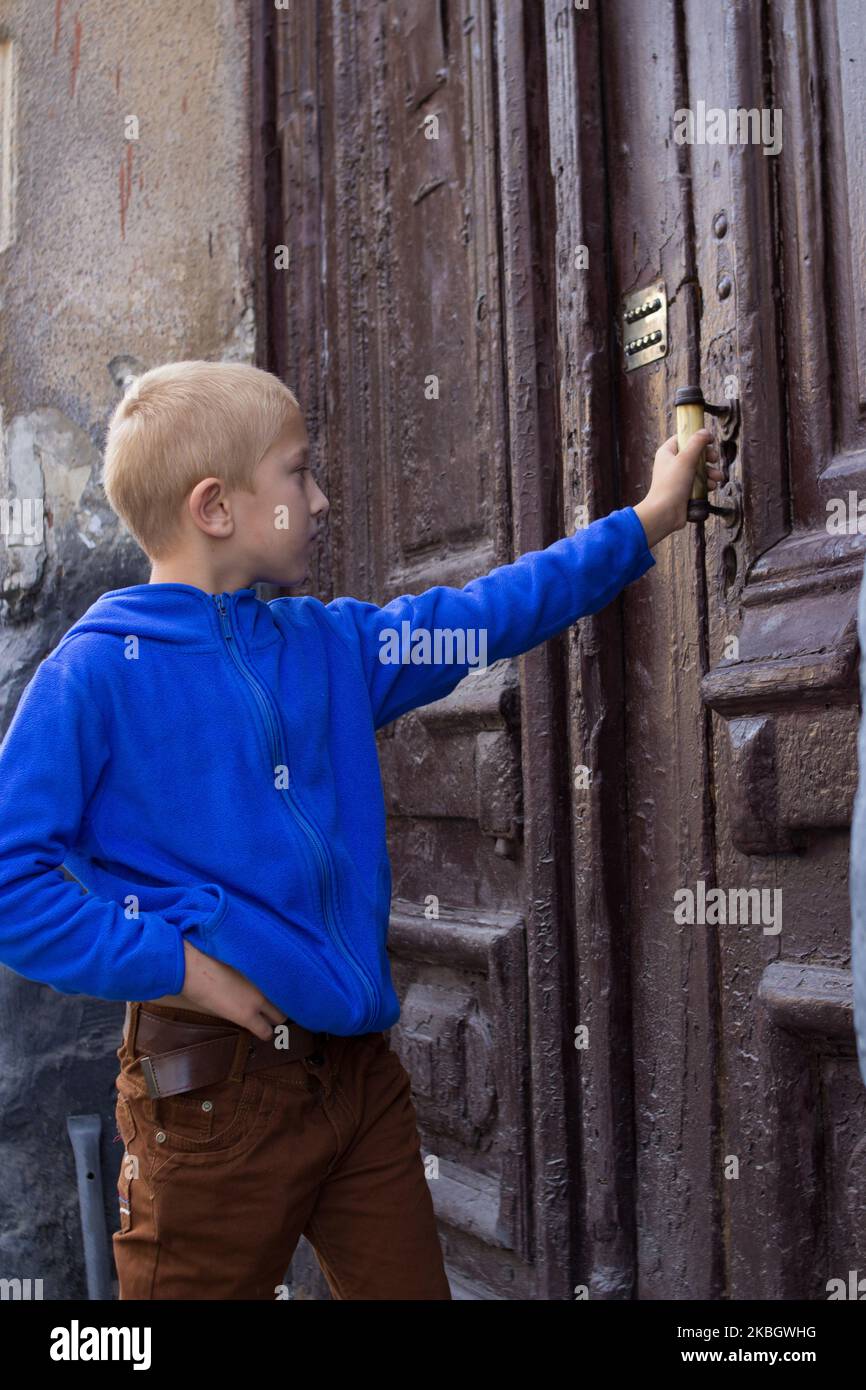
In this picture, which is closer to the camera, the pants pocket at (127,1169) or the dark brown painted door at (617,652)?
the pants pocket at (127,1169)

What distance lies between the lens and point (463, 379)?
2.25 m

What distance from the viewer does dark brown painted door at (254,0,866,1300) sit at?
5.21 feet

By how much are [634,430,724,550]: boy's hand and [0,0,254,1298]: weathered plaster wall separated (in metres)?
1.28

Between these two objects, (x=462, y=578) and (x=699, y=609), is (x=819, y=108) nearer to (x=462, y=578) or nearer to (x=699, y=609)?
(x=699, y=609)

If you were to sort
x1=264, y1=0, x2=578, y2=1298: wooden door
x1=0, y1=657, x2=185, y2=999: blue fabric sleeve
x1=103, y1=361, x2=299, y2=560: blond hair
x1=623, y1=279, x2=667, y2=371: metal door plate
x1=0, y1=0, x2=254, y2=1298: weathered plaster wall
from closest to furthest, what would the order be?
x1=0, y1=657, x2=185, y2=999: blue fabric sleeve, x1=103, y1=361, x2=299, y2=560: blond hair, x1=623, y1=279, x2=667, y2=371: metal door plate, x1=264, y1=0, x2=578, y2=1298: wooden door, x1=0, y1=0, x2=254, y2=1298: weathered plaster wall

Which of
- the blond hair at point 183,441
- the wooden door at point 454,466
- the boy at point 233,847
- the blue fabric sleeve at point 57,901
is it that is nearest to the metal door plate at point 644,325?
the wooden door at point 454,466

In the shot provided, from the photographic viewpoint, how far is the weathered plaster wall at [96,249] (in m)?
2.70

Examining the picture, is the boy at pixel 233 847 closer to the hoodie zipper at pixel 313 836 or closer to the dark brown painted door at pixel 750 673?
the hoodie zipper at pixel 313 836

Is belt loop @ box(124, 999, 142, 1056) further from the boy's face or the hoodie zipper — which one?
the boy's face

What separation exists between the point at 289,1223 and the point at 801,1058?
60 cm

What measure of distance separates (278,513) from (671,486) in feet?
1.51

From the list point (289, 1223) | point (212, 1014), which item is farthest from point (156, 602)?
point (289, 1223)

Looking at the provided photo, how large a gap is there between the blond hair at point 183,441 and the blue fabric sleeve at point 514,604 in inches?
9.0

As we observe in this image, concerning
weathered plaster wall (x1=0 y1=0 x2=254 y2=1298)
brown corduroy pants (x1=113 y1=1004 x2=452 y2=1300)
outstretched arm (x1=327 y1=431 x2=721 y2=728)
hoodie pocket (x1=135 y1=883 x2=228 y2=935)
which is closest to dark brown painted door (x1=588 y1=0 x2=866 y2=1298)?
outstretched arm (x1=327 y1=431 x2=721 y2=728)
